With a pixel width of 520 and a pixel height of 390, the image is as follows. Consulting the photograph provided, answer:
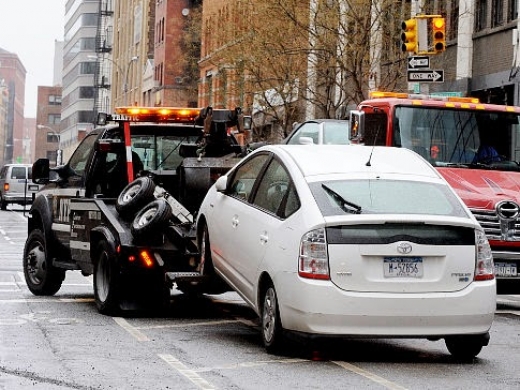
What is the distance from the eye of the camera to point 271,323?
32.8 ft

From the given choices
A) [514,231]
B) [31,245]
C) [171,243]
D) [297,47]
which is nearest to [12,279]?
[31,245]

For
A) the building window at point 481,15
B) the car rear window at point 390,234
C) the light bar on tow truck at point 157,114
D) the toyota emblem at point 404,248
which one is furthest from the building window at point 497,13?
the toyota emblem at point 404,248

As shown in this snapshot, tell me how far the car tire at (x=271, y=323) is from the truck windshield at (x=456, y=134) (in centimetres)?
591

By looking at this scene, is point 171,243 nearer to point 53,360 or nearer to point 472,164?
point 53,360

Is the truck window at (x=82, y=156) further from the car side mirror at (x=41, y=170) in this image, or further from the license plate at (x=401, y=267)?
the license plate at (x=401, y=267)

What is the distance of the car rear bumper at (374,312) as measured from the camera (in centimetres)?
935

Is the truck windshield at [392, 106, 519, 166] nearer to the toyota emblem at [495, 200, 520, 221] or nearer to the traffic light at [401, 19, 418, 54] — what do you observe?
the toyota emblem at [495, 200, 520, 221]

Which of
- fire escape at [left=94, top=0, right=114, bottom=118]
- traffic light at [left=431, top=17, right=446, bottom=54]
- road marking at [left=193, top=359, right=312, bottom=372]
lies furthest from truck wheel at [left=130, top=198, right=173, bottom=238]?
fire escape at [left=94, top=0, right=114, bottom=118]

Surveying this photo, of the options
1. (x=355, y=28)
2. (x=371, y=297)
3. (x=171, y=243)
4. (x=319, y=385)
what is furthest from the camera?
(x=355, y=28)

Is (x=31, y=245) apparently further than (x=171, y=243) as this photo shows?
Yes

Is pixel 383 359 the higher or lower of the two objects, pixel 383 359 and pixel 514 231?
the lower

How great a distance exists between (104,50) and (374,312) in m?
110

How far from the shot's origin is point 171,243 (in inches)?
495

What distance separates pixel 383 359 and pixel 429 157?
5.90 m
